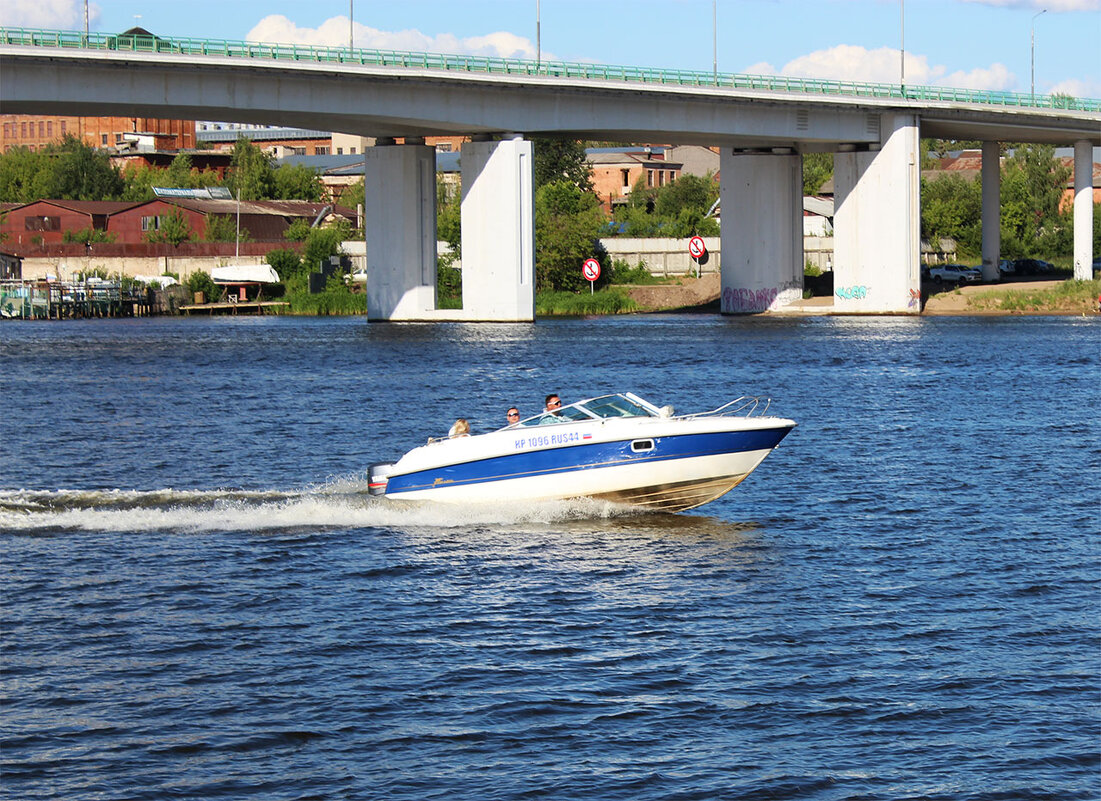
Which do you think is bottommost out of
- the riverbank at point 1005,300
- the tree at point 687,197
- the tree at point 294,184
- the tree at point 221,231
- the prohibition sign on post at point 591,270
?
the riverbank at point 1005,300

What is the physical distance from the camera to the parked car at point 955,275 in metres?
104

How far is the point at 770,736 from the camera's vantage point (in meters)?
14.8

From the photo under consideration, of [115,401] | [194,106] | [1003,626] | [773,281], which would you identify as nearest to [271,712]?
[1003,626]

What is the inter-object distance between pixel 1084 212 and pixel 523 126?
43255mm

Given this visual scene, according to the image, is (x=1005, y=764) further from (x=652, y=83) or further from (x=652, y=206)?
(x=652, y=206)

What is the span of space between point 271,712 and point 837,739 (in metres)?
5.68

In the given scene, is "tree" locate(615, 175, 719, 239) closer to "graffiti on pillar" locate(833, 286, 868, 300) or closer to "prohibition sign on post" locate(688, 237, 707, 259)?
"prohibition sign on post" locate(688, 237, 707, 259)

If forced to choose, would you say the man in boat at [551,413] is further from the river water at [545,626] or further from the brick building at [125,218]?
the brick building at [125,218]

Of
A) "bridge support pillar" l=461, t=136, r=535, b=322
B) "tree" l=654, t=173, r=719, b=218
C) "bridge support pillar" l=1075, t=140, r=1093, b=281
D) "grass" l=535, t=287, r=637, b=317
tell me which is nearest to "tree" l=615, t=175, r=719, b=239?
"tree" l=654, t=173, r=719, b=218

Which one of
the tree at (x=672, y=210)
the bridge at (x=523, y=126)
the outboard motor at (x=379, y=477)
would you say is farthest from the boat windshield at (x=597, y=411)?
the tree at (x=672, y=210)

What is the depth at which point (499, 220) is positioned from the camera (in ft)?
261

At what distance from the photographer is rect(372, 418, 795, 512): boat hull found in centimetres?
2505

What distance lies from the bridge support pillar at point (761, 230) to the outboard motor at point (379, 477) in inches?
2778

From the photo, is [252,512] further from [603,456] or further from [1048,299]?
[1048,299]
